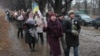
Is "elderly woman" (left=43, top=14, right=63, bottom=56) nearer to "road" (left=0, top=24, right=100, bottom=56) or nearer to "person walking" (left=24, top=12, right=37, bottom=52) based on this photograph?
"road" (left=0, top=24, right=100, bottom=56)

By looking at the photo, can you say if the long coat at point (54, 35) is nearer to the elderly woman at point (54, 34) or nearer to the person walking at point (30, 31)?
the elderly woman at point (54, 34)

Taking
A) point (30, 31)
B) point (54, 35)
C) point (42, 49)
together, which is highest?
point (54, 35)

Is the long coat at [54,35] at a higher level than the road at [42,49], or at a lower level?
higher

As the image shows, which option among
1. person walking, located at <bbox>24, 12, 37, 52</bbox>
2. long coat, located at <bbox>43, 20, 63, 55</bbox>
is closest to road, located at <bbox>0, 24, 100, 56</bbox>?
person walking, located at <bbox>24, 12, 37, 52</bbox>

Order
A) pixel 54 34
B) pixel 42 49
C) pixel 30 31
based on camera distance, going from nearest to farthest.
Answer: pixel 54 34 < pixel 30 31 < pixel 42 49

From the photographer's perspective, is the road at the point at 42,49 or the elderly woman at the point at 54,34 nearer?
the elderly woman at the point at 54,34

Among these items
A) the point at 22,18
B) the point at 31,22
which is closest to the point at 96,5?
the point at 22,18

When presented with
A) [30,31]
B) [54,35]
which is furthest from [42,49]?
[54,35]

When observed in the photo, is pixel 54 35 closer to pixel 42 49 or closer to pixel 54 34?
pixel 54 34

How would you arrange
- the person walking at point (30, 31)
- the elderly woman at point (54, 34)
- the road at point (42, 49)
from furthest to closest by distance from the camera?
the person walking at point (30, 31) → the road at point (42, 49) → the elderly woman at point (54, 34)

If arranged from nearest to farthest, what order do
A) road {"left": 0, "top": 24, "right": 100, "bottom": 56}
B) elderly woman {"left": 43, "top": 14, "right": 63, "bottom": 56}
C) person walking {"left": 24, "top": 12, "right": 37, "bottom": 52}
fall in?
1. elderly woman {"left": 43, "top": 14, "right": 63, "bottom": 56}
2. road {"left": 0, "top": 24, "right": 100, "bottom": 56}
3. person walking {"left": 24, "top": 12, "right": 37, "bottom": 52}

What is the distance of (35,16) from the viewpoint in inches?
639

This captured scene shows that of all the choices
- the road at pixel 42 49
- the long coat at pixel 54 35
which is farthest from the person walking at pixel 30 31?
the long coat at pixel 54 35

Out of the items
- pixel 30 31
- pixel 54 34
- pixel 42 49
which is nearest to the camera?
pixel 54 34
